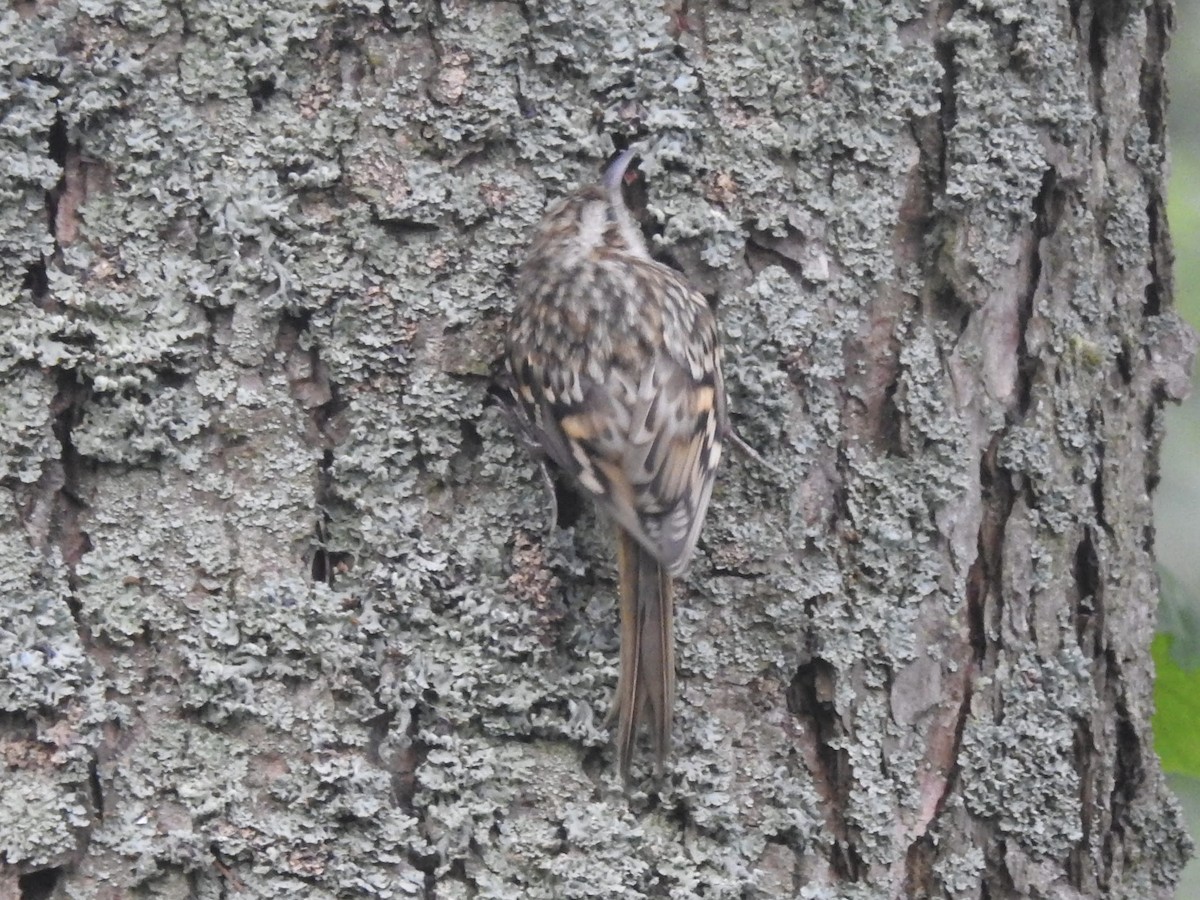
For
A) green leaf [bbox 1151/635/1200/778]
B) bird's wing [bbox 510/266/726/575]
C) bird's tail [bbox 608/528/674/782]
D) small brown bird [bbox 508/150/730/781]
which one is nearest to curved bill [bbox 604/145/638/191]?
small brown bird [bbox 508/150/730/781]

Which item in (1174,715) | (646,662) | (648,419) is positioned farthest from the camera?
(1174,715)

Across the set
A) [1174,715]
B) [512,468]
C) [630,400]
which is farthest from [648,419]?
[1174,715]

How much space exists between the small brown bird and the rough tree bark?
0.15 ft

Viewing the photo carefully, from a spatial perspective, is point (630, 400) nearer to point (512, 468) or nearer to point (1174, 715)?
point (512, 468)

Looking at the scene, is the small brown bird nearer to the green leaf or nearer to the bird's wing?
the bird's wing

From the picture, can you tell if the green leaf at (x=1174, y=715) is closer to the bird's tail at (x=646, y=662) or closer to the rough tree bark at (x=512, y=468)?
the rough tree bark at (x=512, y=468)

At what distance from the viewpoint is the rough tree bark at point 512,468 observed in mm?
1809

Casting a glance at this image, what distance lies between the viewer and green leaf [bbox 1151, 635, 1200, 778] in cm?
226

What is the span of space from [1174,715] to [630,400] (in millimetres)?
978

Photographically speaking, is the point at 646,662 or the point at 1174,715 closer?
the point at 646,662

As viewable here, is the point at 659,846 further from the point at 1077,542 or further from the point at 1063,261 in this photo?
the point at 1063,261

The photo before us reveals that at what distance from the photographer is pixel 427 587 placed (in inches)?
73.8

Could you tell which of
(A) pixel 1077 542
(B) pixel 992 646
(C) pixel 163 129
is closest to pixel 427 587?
(C) pixel 163 129

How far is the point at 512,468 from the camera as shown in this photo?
1937mm
